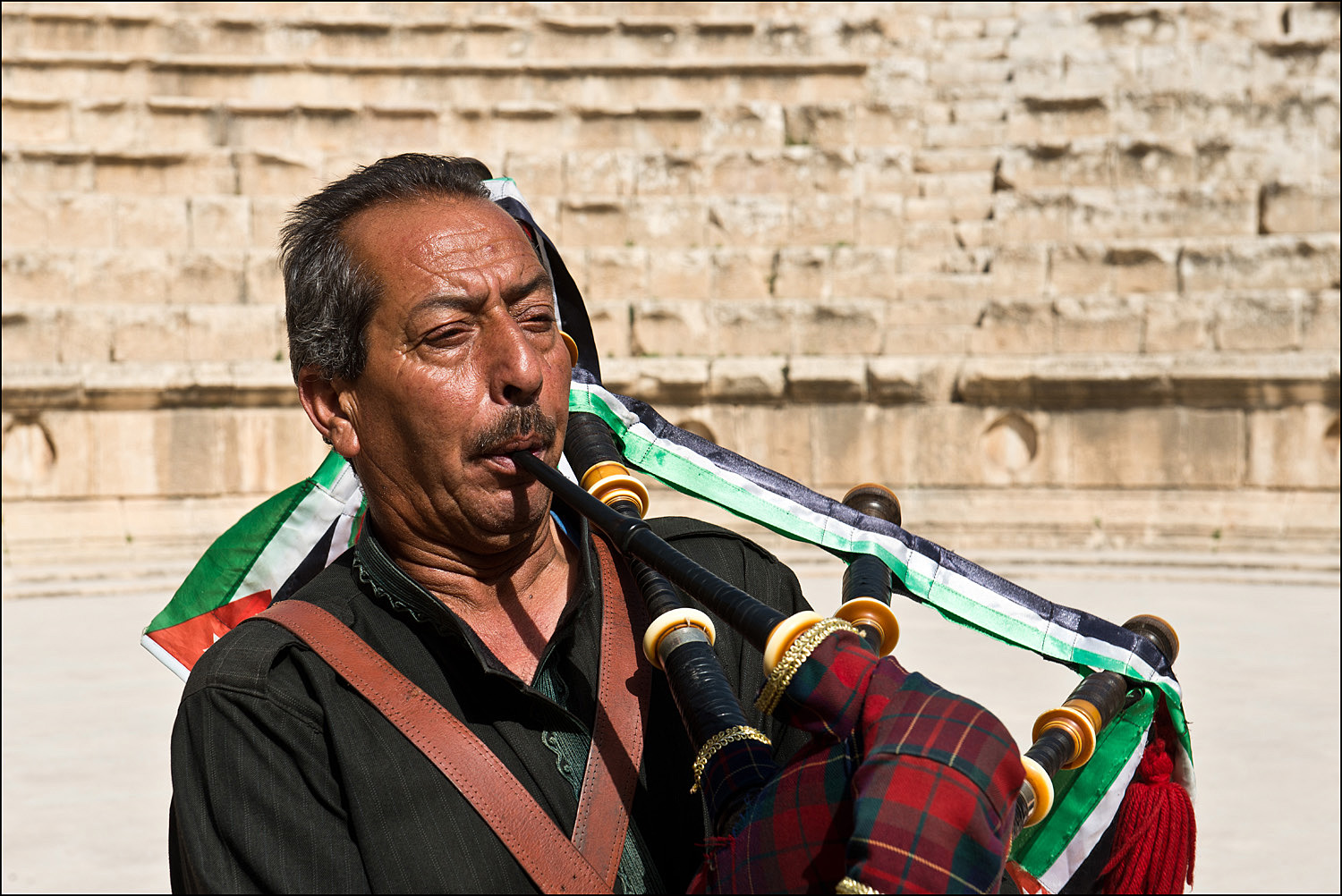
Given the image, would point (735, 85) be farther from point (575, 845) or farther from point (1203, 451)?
point (575, 845)

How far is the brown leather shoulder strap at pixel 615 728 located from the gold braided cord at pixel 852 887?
1.29 feet

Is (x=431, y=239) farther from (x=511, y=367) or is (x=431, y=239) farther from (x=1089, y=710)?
(x=1089, y=710)

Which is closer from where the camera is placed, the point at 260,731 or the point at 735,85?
the point at 260,731

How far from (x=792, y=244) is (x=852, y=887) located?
8.72m

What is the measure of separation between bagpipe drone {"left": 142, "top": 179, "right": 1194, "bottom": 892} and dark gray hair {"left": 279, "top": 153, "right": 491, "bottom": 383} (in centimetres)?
23

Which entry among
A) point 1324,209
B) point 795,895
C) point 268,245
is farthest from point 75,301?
point 795,895

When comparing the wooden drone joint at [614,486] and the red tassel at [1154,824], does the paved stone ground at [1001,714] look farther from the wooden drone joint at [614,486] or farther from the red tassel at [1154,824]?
the wooden drone joint at [614,486]

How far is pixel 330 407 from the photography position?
1.58m

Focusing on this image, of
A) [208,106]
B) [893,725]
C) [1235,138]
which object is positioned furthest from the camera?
[208,106]

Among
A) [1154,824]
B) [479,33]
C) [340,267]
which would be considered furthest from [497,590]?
[479,33]

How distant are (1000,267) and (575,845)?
826 cm

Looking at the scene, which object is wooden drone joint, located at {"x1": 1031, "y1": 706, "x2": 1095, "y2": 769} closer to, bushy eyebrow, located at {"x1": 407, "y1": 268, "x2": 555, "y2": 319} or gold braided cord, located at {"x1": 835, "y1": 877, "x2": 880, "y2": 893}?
gold braided cord, located at {"x1": 835, "y1": 877, "x2": 880, "y2": 893}

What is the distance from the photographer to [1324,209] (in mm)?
8812

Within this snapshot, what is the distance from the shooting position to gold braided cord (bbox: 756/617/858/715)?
3.62 feet
